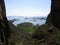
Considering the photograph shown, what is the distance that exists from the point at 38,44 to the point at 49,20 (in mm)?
12364

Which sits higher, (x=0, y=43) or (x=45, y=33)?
(x=0, y=43)

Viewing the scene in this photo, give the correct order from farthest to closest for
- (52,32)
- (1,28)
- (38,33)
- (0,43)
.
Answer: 1. (38,33)
2. (52,32)
3. (1,28)
4. (0,43)

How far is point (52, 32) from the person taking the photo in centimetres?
2684

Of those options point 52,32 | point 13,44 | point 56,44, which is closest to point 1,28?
point 13,44

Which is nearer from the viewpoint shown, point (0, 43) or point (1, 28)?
point (0, 43)

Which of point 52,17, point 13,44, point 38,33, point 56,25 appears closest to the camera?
point 13,44

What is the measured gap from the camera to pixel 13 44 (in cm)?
2009

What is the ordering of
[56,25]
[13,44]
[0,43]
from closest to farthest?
[0,43] → [13,44] → [56,25]

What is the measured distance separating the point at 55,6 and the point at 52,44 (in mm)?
12079

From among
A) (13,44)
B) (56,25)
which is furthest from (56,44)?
(56,25)

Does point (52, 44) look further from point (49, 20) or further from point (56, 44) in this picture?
point (49, 20)

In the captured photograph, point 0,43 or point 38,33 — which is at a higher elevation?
point 0,43

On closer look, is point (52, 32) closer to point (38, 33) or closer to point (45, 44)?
point (38, 33)

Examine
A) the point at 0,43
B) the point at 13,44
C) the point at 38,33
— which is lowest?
the point at 38,33
